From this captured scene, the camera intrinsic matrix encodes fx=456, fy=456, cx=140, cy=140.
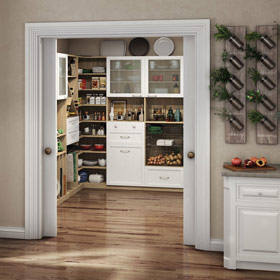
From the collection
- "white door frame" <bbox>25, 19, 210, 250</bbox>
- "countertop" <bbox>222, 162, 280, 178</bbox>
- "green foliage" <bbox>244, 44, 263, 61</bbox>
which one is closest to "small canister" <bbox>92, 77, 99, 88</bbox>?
"white door frame" <bbox>25, 19, 210, 250</bbox>

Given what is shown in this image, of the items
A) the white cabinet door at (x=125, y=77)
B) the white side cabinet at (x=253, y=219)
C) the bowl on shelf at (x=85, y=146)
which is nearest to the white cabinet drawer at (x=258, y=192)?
the white side cabinet at (x=253, y=219)

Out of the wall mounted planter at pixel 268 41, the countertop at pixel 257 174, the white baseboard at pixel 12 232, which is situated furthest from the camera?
the white baseboard at pixel 12 232

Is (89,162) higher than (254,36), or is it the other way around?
(254,36)

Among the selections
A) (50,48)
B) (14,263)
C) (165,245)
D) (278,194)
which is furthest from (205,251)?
(50,48)

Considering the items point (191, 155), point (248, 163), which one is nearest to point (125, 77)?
point (191, 155)

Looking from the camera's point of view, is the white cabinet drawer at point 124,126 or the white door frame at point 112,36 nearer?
the white door frame at point 112,36

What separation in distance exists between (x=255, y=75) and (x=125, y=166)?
344 cm

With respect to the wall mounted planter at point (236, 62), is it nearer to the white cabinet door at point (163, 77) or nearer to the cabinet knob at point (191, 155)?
the cabinet knob at point (191, 155)

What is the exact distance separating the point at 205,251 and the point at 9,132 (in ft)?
7.24

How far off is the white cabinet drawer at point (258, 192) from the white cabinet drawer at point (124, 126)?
11.5ft

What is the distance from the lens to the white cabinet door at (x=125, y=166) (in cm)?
705

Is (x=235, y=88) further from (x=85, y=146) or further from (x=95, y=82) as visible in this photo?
(x=85, y=146)

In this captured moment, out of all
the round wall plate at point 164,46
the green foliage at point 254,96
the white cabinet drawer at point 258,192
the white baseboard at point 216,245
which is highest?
the round wall plate at point 164,46

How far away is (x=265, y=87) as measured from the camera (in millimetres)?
4043
